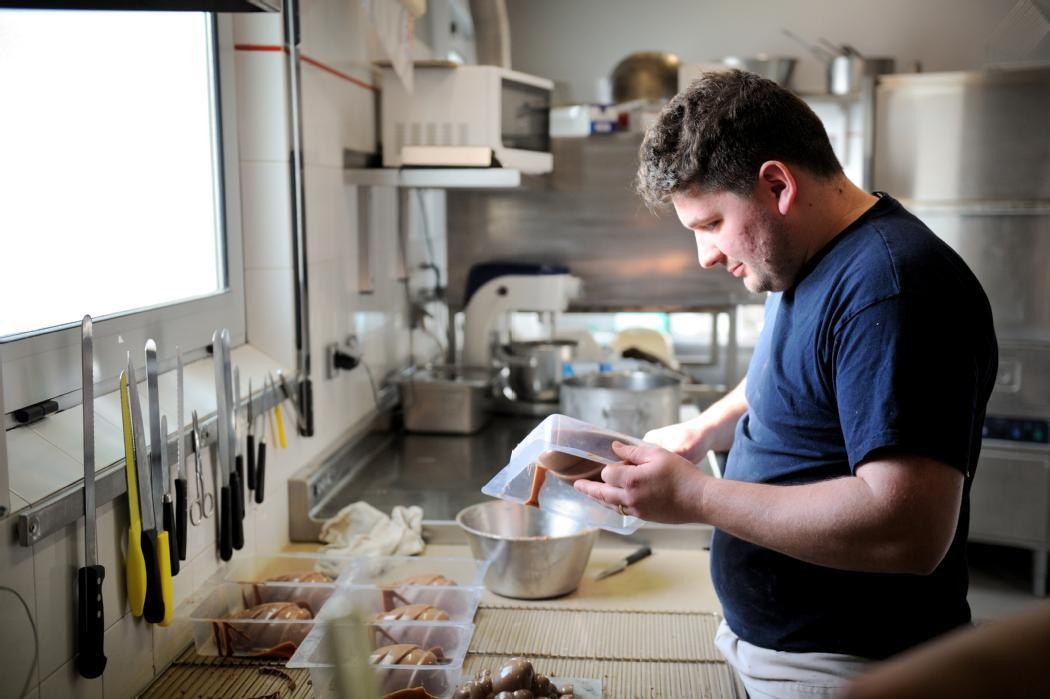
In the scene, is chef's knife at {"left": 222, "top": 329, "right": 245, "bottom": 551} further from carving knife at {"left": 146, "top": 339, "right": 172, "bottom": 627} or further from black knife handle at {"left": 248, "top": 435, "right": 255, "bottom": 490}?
carving knife at {"left": 146, "top": 339, "right": 172, "bottom": 627}

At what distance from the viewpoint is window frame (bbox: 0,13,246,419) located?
1.22m

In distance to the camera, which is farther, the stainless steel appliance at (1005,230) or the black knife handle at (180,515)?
the stainless steel appliance at (1005,230)

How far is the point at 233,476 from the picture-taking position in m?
1.59

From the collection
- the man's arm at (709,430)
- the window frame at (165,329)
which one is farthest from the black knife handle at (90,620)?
the man's arm at (709,430)

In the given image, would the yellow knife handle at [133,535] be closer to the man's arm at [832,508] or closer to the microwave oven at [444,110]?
the man's arm at [832,508]

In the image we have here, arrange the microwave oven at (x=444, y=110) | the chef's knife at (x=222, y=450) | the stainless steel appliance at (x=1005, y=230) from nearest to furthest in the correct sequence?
1. the chef's knife at (x=222, y=450)
2. the microwave oven at (x=444, y=110)
3. the stainless steel appliance at (x=1005, y=230)

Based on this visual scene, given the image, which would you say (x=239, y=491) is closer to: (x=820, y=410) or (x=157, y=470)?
(x=157, y=470)

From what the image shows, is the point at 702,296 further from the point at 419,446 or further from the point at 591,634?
the point at 591,634

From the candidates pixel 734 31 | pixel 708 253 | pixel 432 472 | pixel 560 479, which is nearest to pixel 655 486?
pixel 560 479

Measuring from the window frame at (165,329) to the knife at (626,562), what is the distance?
0.83 m

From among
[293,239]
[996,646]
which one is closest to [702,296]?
[293,239]

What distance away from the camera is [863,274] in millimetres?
1109

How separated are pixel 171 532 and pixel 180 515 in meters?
0.04

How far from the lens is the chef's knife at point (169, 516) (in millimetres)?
1339
